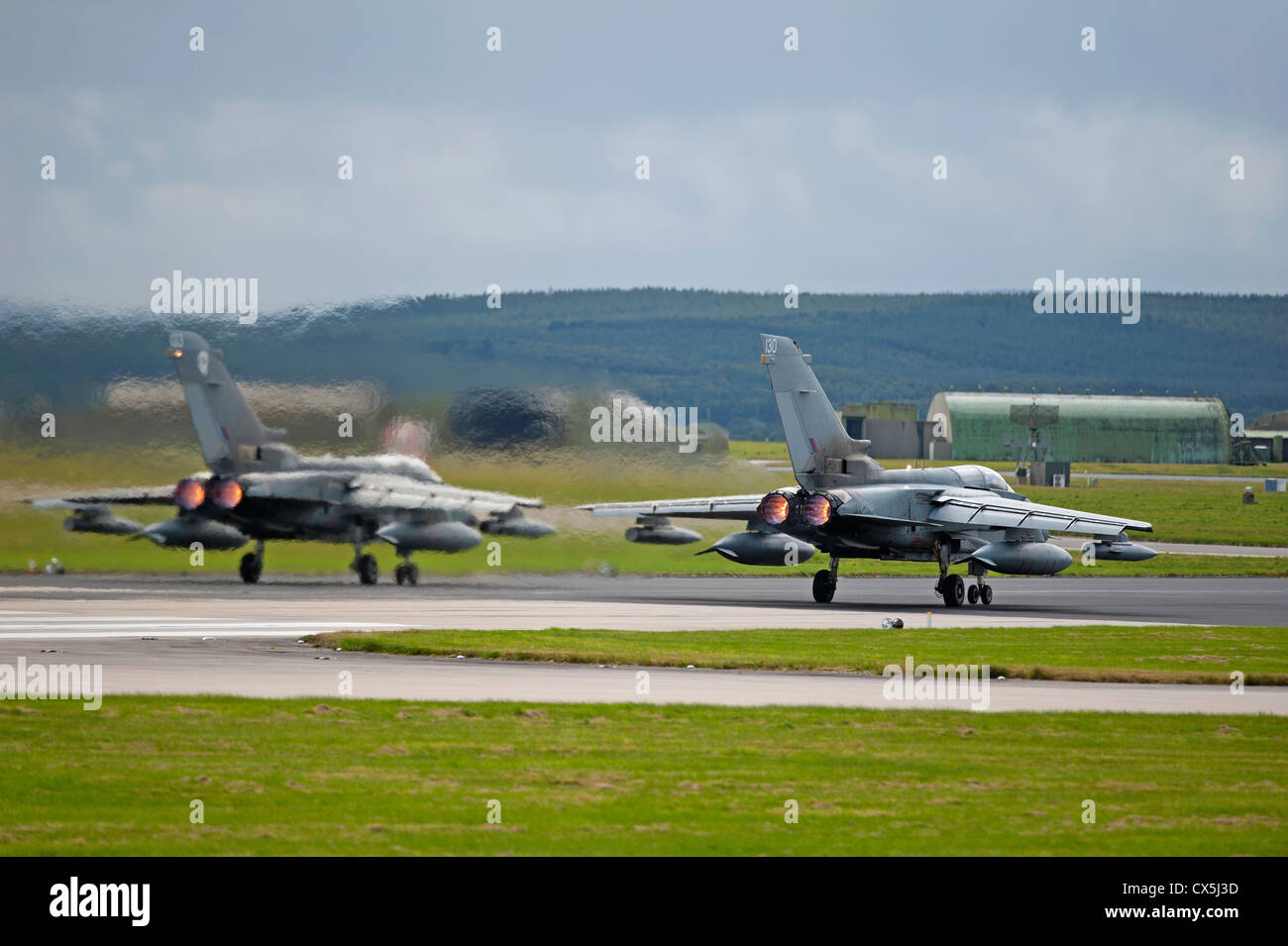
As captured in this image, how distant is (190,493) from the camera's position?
45.1m

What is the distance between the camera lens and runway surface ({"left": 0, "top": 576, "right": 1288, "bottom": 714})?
2291 centimetres

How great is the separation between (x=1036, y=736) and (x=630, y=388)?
33194mm

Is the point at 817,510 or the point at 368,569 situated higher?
the point at 817,510

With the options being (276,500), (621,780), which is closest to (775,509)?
(276,500)

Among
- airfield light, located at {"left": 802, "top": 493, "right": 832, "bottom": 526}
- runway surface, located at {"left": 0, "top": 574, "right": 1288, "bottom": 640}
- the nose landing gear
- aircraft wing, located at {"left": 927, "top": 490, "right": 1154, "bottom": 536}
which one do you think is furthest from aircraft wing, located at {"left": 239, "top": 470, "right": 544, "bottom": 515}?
aircraft wing, located at {"left": 927, "top": 490, "right": 1154, "bottom": 536}

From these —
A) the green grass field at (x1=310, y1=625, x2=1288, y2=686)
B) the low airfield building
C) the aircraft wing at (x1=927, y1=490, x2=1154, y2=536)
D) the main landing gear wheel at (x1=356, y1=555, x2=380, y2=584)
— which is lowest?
the green grass field at (x1=310, y1=625, x2=1288, y2=686)

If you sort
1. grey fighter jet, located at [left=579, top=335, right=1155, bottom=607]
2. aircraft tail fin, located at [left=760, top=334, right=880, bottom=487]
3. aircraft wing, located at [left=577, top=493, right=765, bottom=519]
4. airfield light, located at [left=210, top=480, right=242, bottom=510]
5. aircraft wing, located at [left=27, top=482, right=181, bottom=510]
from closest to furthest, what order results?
1. grey fighter jet, located at [left=579, top=335, right=1155, bottom=607]
2. aircraft tail fin, located at [left=760, top=334, right=880, bottom=487]
3. aircraft wing, located at [left=577, top=493, right=765, bottom=519]
4. aircraft wing, located at [left=27, top=482, right=181, bottom=510]
5. airfield light, located at [left=210, top=480, right=242, bottom=510]

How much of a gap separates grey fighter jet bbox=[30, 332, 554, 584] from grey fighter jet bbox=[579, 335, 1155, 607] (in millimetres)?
9135

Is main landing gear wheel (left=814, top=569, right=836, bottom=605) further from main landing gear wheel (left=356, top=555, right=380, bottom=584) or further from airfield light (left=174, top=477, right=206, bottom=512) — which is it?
airfield light (left=174, top=477, right=206, bottom=512)

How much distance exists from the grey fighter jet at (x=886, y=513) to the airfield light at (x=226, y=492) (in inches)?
524

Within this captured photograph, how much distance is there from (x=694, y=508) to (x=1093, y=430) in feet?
330

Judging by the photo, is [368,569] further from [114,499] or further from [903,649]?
[903,649]

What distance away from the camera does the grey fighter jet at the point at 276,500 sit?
45.8 m
